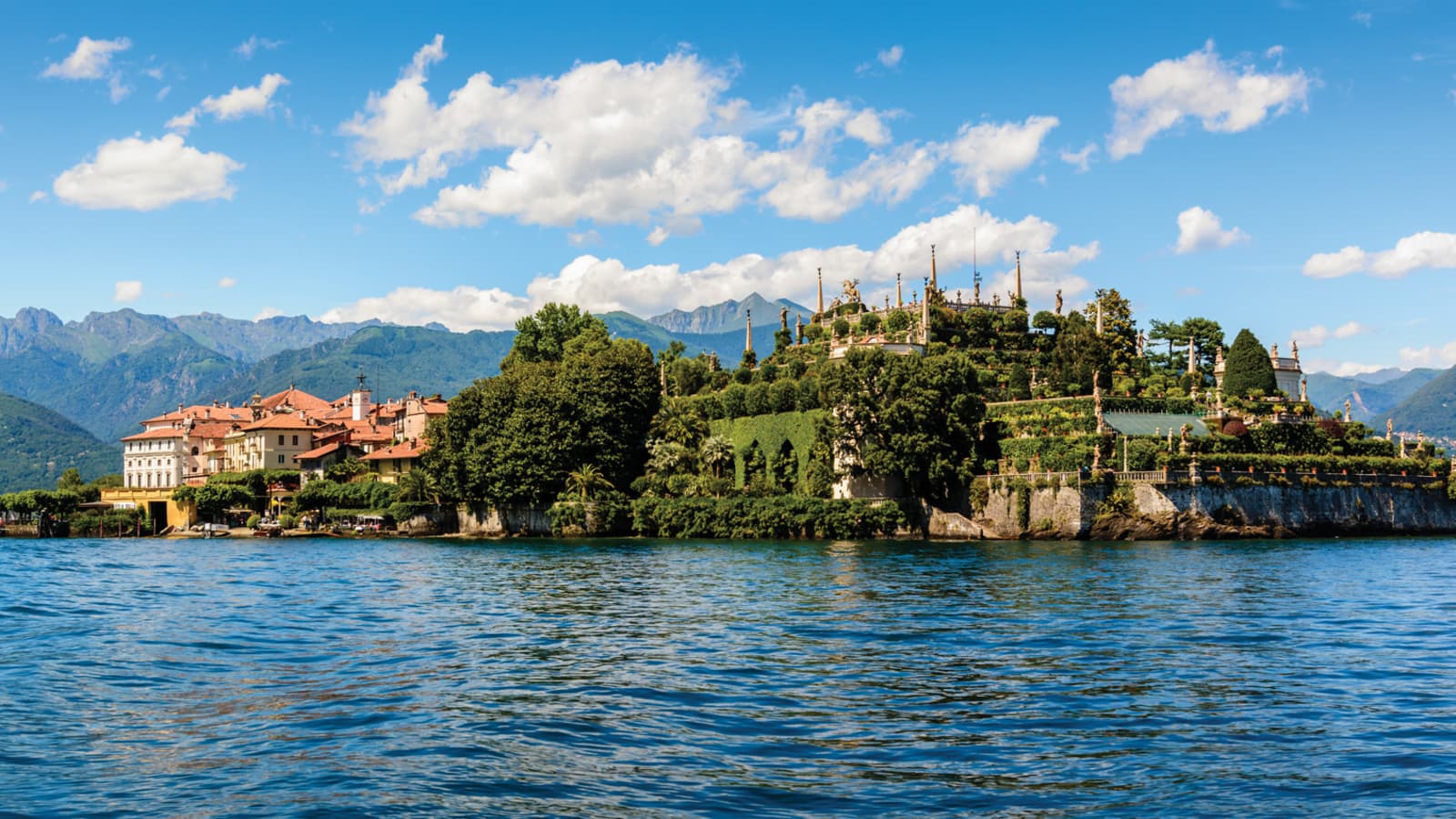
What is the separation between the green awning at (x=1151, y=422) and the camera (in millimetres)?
77062

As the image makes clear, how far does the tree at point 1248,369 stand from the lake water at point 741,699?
46.5 meters

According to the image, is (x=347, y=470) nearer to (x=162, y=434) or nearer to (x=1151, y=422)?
(x=162, y=434)

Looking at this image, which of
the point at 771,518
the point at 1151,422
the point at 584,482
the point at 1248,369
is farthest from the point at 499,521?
the point at 1248,369

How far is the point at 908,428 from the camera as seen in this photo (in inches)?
3024

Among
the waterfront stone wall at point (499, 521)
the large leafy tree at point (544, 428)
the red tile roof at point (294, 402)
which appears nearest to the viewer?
the large leafy tree at point (544, 428)

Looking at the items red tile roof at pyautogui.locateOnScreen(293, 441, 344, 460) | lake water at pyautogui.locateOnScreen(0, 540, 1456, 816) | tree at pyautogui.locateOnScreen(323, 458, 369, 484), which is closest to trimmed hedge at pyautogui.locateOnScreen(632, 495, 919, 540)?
lake water at pyautogui.locateOnScreen(0, 540, 1456, 816)

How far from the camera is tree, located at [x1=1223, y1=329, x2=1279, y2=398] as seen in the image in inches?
3455

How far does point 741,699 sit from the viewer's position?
21750 mm

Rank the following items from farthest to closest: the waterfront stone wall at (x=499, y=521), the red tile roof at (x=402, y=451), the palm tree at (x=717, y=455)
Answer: the red tile roof at (x=402, y=451)
the waterfront stone wall at (x=499, y=521)
the palm tree at (x=717, y=455)

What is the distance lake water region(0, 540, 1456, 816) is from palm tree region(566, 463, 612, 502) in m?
43.6

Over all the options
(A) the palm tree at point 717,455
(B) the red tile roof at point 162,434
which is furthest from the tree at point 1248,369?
(B) the red tile roof at point 162,434

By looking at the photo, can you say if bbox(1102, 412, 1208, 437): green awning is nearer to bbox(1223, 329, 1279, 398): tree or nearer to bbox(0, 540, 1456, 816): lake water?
bbox(1223, 329, 1279, 398): tree

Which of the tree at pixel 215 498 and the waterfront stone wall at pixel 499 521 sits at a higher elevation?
the tree at pixel 215 498

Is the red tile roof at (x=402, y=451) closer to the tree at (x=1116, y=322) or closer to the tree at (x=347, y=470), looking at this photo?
the tree at (x=347, y=470)
